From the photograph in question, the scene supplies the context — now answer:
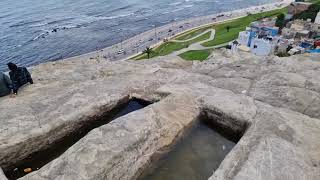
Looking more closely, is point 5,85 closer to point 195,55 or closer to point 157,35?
point 195,55

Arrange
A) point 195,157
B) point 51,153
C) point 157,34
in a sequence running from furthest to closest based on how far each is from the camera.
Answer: point 157,34 < point 51,153 < point 195,157

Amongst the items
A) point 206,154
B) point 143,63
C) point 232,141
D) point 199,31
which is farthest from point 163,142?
point 199,31

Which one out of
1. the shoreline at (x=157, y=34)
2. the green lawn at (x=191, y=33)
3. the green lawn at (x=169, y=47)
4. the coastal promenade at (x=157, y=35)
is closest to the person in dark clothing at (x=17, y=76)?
the coastal promenade at (x=157, y=35)

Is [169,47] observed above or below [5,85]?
below

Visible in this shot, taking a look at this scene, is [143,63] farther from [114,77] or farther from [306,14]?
A: [306,14]

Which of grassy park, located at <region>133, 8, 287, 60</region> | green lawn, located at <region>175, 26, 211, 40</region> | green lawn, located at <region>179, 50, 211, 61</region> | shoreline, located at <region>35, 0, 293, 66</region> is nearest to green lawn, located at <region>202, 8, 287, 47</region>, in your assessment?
grassy park, located at <region>133, 8, 287, 60</region>

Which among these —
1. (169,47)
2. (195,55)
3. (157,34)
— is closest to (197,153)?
(195,55)
